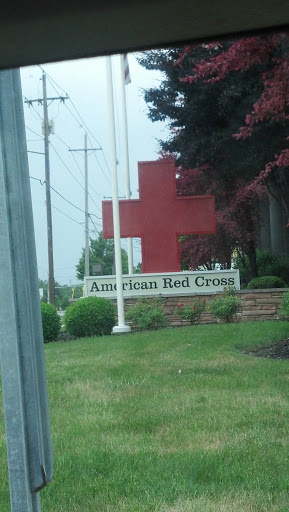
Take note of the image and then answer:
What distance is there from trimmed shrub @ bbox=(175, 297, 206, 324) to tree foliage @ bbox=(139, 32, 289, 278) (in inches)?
25.6

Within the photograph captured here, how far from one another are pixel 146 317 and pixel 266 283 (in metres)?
1.61

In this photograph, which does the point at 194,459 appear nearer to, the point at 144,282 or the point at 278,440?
the point at 278,440

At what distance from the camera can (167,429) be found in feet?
15.3

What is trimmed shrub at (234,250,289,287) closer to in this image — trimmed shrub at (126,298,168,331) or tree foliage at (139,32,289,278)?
tree foliage at (139,32,289,278)

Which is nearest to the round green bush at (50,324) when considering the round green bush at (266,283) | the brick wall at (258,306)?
the brick wall at (258,306)

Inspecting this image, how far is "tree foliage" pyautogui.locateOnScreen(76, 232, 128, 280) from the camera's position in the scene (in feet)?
29.7

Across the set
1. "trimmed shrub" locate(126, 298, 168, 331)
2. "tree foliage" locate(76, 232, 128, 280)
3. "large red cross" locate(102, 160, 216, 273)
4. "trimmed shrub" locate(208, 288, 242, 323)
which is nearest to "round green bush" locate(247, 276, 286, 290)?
"trimmed shrub" locate(208, 288, 242, 323)

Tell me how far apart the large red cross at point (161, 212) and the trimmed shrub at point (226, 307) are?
0.84 m

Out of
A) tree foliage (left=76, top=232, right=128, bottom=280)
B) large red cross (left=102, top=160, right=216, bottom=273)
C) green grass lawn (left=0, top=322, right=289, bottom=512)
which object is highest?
large red cross (left=102, top=160, right=216, bottom=273)

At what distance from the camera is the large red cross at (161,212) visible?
329 inches

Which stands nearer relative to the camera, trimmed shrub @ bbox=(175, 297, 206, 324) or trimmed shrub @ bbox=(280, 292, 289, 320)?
trimmed shrub @ bbox=(280, 292, 289, 320)

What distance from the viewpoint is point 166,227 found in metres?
8.42

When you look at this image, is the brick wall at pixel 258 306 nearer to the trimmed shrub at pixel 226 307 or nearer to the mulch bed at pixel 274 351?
the trimmed shrub at pixel 226 307

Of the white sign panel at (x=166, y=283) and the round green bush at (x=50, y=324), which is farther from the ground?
the white sign panel at (x=166, y=283)
